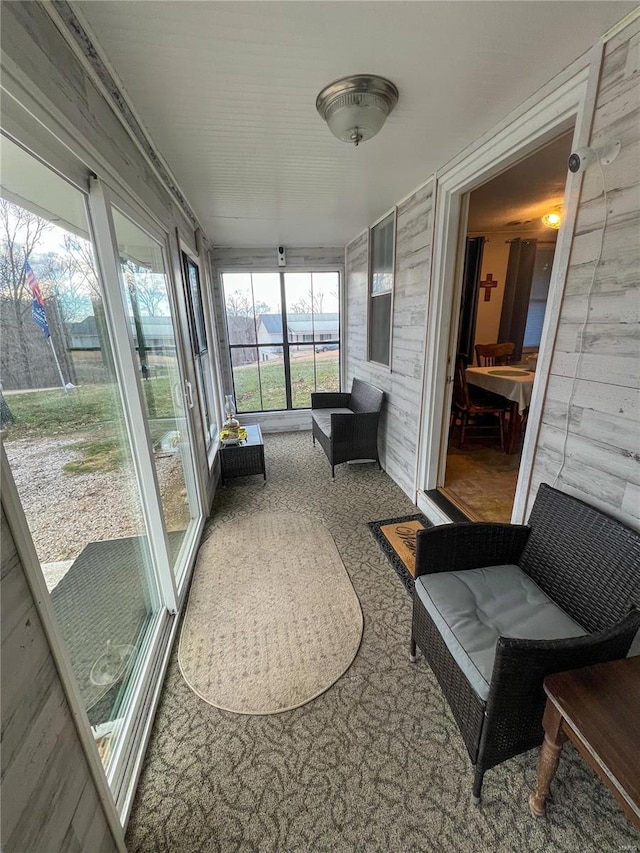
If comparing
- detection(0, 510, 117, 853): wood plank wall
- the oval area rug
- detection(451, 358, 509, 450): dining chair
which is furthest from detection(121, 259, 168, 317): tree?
detection(451, 358, 509, 450): dining chair

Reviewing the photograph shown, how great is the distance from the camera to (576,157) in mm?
1237

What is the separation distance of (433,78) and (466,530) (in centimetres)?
183

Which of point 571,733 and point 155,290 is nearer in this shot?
point 571,733

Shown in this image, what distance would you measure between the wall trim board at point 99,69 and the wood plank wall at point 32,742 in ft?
4.65

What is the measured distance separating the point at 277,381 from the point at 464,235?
10.2 ft

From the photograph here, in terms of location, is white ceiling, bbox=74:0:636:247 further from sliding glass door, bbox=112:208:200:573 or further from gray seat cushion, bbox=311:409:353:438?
gray seat cushion, bbox=311:409:353:438

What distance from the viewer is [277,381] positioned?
4.83 metres

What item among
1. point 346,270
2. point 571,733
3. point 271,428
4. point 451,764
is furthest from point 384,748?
point 346,270

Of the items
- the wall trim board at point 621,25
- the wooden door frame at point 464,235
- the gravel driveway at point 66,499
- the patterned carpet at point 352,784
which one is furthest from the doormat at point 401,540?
A: the wall trim board at point 621,25

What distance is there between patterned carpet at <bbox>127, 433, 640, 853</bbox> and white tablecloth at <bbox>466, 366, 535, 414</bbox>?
8.07 ft

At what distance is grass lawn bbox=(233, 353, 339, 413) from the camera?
478cm

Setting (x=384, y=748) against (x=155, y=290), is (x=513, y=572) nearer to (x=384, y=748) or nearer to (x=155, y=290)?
(x=384, y=748)

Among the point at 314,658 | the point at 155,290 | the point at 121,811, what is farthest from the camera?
the point at 155,290

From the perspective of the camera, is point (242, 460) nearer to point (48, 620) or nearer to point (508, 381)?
point (48, 620)
